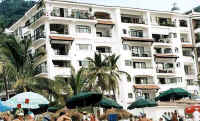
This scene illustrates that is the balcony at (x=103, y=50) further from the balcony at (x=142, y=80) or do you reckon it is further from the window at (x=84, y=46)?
the balcony at (x=142, y=80)

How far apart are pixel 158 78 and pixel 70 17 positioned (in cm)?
1573

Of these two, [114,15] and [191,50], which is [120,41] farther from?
[191,50]

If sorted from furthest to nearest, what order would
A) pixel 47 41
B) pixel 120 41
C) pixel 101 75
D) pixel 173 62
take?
pixel 173 62 < pixel 120 41 < pixel 47 41 < pixel 101 75

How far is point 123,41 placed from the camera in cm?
5916

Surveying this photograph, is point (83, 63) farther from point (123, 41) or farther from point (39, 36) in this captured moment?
point (123, 41)

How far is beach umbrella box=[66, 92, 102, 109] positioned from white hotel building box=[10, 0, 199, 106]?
24385 millimetres

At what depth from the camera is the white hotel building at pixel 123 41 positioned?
54469 mm

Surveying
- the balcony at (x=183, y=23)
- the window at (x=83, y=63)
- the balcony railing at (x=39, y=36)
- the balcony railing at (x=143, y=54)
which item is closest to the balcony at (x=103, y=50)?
the window at (x=83, y=63)

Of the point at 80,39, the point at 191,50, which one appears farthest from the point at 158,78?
the point at 80,39

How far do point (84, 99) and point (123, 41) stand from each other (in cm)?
3240

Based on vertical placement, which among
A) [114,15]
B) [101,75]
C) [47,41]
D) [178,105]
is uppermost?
[114,15]

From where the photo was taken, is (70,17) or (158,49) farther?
(158,49)

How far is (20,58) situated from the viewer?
41250 mm

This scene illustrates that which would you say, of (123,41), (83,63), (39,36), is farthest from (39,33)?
(123,41)
